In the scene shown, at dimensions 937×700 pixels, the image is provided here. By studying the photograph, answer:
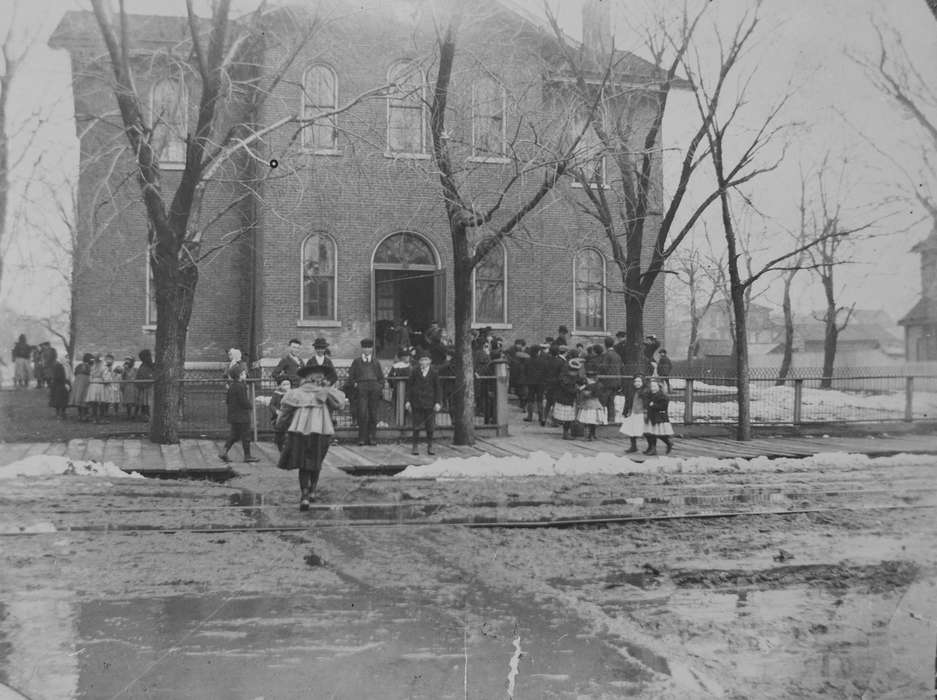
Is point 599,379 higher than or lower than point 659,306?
lower

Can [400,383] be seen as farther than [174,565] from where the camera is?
Yes

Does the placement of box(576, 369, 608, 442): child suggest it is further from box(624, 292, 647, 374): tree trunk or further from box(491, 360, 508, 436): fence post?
box(624, 292, 647, 374): tree trunk

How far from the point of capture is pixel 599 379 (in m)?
17.8

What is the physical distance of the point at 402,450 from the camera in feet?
51.4

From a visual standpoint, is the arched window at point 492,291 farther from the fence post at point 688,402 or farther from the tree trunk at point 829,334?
the tree trunk at point 829,334

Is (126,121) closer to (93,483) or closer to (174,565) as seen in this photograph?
(93,483)

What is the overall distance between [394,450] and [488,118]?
6009 millimetres

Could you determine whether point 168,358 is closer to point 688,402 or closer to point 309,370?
point 309,370

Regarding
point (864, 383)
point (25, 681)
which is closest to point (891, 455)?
point (864, 383)

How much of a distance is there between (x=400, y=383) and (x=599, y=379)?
13.3 feet

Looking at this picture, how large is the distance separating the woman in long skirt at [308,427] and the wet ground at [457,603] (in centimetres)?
75

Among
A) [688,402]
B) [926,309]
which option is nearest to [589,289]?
[688,402]

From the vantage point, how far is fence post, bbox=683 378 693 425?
1803 centimetres

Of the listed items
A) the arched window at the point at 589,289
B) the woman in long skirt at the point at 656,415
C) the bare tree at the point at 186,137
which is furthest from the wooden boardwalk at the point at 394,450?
the arched window at the point at 589,289
